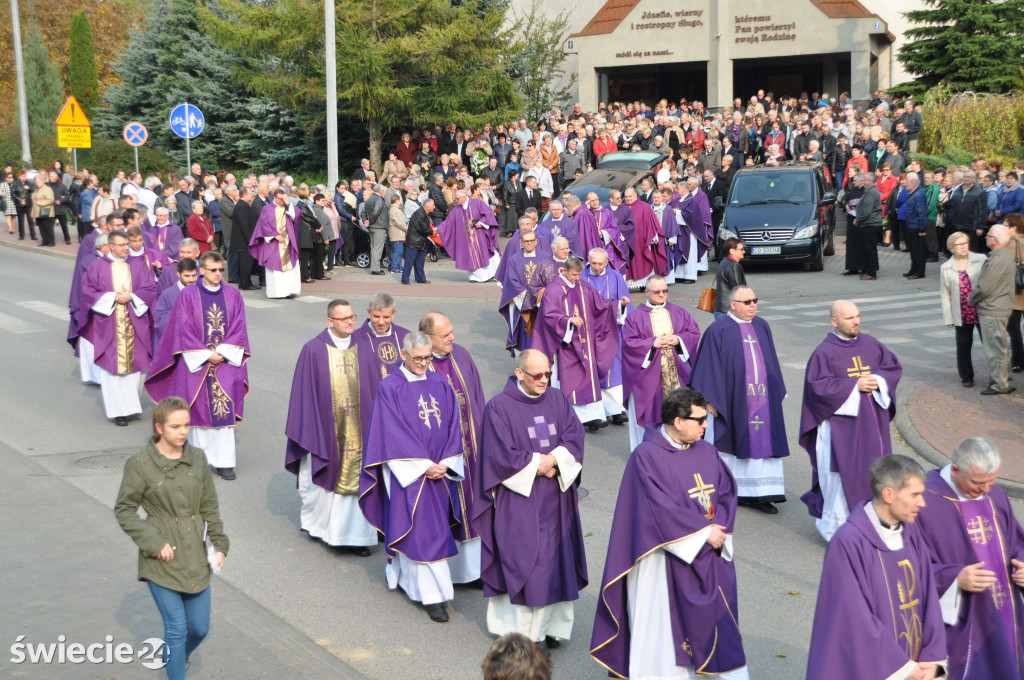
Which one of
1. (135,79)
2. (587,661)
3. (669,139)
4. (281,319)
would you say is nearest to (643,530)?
(587,661)

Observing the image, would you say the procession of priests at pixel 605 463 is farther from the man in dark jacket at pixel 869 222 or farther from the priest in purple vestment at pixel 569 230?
the man in dark jacket at pixel 869 222

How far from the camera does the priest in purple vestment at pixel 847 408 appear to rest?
906 centimetres

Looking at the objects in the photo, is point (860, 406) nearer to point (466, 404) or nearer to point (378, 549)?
point (466, 404)

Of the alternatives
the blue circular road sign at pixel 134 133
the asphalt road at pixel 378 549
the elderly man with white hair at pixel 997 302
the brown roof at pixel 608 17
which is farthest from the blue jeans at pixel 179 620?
the brown roof at pixel 608 17

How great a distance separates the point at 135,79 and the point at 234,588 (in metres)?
35.2

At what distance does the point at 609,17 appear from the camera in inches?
1698

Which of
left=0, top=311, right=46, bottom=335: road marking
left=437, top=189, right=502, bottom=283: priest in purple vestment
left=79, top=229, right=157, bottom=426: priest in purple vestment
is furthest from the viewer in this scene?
left=437, top=189, right=502, bottom=283: priest in purple vestment

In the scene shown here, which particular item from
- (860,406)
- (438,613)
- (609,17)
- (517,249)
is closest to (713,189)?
(517,249)

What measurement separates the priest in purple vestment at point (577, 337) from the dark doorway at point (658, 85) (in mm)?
34866

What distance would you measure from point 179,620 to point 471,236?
1733 centimetres

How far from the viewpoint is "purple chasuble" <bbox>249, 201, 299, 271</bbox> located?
67.6 feet

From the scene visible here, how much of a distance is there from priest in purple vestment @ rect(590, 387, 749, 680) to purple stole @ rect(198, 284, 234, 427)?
5.43 m

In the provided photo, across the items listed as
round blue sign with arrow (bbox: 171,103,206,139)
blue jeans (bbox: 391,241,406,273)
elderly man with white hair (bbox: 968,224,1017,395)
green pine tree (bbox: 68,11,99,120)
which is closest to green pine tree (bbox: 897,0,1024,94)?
blue jeans (bbox: 391,241,406,273)

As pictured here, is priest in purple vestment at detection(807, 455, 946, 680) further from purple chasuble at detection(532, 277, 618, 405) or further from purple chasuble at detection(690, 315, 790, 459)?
purple chasuble at detection(532, 277, 618, 405)
